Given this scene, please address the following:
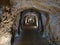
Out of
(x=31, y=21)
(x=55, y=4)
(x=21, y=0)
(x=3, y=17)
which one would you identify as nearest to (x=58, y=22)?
(x=55, y=4)

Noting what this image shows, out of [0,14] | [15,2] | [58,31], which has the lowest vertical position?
[58,31]

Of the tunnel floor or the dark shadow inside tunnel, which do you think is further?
the dark shadow inside tunnel

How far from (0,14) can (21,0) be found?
717 mm

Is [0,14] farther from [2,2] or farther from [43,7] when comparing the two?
[43,7]

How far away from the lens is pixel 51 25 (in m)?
4.20

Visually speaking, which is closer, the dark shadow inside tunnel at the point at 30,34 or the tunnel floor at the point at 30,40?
the tunnel floor at the point at 30,40

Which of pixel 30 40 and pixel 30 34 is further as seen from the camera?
pixel 30 34

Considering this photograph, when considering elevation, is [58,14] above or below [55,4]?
below

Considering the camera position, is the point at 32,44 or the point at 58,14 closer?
the point at 58,14

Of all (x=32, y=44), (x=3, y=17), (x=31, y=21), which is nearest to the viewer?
(x=3, y=17)

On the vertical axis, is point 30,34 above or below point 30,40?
above

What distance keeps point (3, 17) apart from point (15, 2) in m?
0.54

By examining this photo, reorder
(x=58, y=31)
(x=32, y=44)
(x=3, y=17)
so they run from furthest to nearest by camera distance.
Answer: (x=32, y=44), (x=58, y=31), (x=3, y=17)

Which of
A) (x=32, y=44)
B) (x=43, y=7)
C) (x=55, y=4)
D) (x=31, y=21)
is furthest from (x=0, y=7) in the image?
(x=31, y=21)
